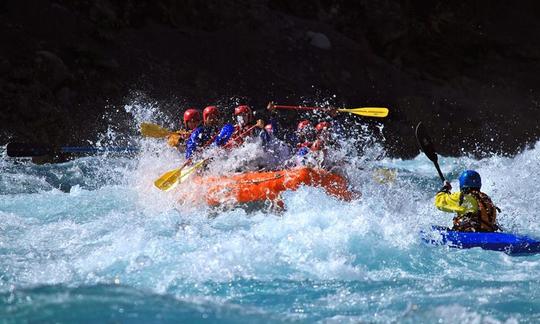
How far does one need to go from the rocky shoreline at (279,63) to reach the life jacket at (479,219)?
272 inches

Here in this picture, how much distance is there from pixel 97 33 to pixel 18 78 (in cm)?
208

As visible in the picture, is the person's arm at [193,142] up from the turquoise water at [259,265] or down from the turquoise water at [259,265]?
up

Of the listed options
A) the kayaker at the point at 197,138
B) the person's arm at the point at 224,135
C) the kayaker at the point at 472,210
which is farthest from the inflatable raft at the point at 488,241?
the kayaker at the point at 197,138

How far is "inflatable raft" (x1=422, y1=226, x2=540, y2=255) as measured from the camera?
5148 millimetres

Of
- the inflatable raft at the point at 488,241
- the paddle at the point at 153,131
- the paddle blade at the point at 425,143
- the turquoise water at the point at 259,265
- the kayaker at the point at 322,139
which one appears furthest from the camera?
the paddle at the point at 153,131

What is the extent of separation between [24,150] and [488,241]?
5252 mm

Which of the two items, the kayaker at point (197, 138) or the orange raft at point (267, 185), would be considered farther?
the kayaker at point (197, 138)

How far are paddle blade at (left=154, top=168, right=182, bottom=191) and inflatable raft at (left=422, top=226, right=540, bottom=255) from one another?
8.47 ft

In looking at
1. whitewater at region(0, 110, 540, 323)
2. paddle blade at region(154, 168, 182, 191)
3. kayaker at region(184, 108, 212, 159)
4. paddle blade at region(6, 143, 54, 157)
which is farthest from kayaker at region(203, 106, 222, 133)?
paddle blade at region(6, 143, 54, 157)

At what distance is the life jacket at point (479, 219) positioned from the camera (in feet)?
17.9

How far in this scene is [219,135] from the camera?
709 cm

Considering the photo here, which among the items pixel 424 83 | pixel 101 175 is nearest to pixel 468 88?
A: pixel 424 83

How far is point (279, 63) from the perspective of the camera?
→ 14125 mm

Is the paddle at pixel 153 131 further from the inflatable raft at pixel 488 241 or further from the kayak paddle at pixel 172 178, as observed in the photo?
the inflatable raft at pixel 488 241
